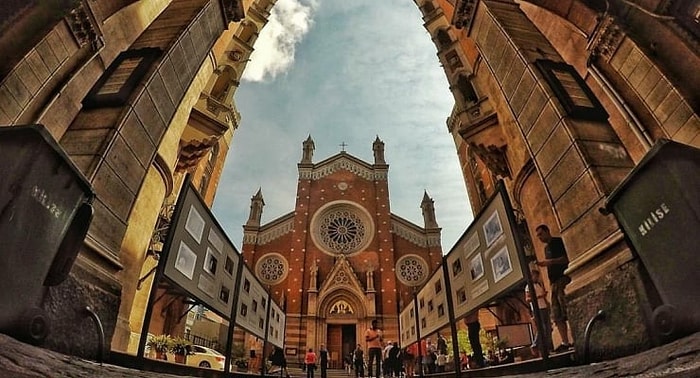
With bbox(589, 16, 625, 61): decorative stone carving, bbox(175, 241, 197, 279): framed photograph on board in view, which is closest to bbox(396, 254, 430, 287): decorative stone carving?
bbox(589, 16, 625, 61): decorative stone carving

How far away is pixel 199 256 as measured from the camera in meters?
4.10

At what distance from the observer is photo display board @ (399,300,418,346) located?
788cm

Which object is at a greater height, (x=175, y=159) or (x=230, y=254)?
(x=175, y=159)

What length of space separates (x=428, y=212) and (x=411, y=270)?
24.3 feet

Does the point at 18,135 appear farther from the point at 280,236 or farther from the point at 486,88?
the point at 280,236

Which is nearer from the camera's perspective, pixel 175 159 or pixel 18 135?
pixel 18 135

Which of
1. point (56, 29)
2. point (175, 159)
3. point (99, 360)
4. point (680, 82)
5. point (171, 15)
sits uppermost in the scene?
point (171, 15)

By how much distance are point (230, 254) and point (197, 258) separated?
3.70 ft

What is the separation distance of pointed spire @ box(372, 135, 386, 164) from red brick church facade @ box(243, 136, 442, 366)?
16.7 inches

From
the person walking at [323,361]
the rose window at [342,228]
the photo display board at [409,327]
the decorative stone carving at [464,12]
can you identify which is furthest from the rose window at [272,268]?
the decorative stone carving at [464,12]

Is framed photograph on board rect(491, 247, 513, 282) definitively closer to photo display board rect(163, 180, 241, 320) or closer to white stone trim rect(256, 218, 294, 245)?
photo display board rect(163, 180, 241, 320)

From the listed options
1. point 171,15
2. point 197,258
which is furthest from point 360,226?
point 197,258

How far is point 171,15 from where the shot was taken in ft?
24.8

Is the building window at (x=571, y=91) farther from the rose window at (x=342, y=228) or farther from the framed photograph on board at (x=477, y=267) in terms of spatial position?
the rose window at (x=342, y=228)
